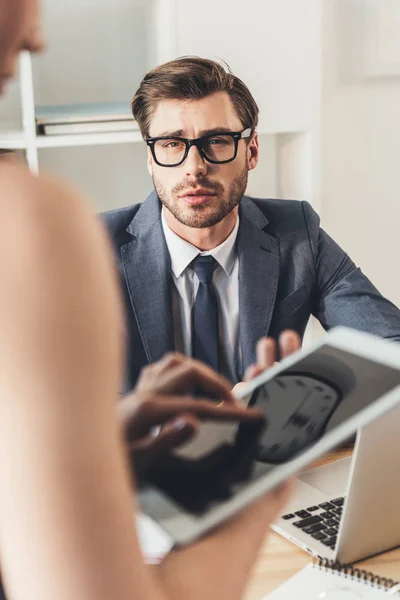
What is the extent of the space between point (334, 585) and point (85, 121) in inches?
58.8

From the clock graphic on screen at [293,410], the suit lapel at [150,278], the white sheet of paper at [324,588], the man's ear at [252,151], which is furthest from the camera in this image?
the man's ear at [252,151]

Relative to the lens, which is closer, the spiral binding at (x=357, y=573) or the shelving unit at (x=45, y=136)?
the spiral binding at (x=357, y=573)

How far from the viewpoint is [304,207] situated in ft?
6.98

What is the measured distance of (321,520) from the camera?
1.19 meters

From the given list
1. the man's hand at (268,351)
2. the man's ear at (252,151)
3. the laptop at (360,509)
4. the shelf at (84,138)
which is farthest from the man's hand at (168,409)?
the shelf at (84,138)

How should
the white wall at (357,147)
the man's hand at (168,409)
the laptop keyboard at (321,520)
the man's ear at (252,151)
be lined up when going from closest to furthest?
1. the man's hand at (168,409)
2. the laptop keyboard at (321,520)
3. the man's ear at (252,151)
4. the white wall at (357,147)

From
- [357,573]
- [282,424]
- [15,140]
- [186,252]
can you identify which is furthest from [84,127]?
[282,424]

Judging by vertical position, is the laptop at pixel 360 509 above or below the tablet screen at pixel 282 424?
below

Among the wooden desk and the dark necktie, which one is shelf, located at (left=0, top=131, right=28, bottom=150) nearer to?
the dark necktie

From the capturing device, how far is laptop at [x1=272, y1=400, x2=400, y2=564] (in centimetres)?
102

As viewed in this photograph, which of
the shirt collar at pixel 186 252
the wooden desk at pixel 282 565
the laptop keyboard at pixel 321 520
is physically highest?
the shirt collar at pixel 186 252

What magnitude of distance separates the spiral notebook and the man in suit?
85 centimetres

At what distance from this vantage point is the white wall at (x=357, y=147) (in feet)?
8.92

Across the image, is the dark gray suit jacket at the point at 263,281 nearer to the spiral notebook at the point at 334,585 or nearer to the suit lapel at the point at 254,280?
the suit lapel at the point at 254,280
